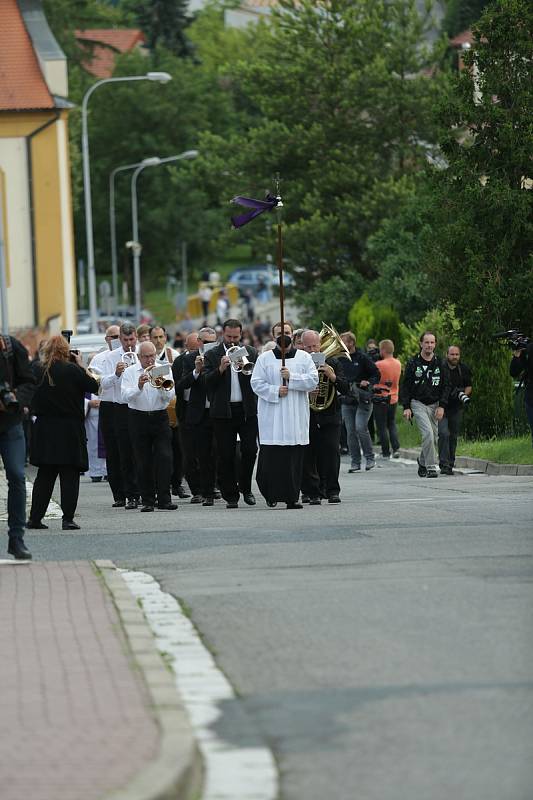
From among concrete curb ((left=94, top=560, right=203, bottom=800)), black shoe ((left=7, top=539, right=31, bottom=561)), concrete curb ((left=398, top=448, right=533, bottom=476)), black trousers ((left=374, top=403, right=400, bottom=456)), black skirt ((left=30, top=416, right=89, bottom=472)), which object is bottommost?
concrete curb ((left=398, top=448, right=533, bottom=476))

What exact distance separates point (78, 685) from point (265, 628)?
6.03 ft

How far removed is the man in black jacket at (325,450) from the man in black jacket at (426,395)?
467 cm

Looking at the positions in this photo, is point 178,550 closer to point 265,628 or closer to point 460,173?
point 265,628

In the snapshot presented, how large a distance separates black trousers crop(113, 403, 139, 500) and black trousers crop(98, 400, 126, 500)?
0.14 m

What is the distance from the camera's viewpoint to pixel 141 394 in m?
17.7

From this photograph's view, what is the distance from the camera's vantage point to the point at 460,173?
29.3 meters

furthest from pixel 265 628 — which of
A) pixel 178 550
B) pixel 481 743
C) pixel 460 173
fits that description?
pixel 460 173

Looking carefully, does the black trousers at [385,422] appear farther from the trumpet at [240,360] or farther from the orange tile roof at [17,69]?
the orange tile roof at [17,69]

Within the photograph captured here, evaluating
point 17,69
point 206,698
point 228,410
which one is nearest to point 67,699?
point 206,698

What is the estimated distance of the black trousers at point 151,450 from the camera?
1781cm

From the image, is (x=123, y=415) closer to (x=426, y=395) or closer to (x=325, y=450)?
(x=325, y=450)

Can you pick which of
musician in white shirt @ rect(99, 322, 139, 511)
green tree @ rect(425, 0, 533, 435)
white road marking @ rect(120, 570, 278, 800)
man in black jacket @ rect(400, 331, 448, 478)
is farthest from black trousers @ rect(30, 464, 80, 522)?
green tree @ rect(425, 0, 533, 435)

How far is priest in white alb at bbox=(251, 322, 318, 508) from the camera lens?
57.6 feet

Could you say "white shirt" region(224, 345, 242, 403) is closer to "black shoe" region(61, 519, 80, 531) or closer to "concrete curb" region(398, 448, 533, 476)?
"black shoe" region(61, 519, 80, 531)
